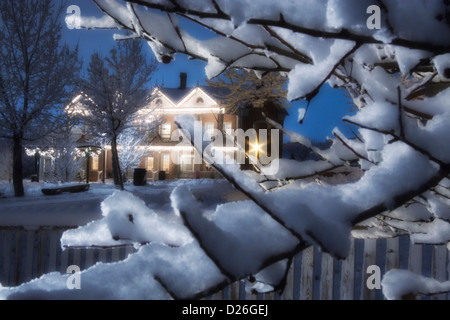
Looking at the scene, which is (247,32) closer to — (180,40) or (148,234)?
(180,40)

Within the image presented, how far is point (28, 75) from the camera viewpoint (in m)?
13.8

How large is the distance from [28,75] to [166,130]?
15.8 meters

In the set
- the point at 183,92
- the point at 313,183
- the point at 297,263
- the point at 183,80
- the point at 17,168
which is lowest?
the point at 297,263

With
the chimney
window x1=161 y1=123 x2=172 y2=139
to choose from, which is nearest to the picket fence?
window x1=161 y1=123 x2=172 y2=139

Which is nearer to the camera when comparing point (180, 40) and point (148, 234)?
point (148, 234)

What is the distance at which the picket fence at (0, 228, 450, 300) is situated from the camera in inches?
126

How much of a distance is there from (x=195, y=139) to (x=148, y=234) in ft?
0.89

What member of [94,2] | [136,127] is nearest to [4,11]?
[136,127]

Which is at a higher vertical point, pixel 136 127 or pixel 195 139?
pixel 136 127

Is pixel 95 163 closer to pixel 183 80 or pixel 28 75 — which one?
pixel 183 80

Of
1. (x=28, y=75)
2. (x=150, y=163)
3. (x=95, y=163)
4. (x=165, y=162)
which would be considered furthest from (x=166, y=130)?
(x=28, y=75)

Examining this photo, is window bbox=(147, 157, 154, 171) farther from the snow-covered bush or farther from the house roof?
the snow-covered bush

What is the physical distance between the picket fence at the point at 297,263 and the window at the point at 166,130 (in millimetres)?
25031

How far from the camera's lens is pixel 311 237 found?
0.65 meters
